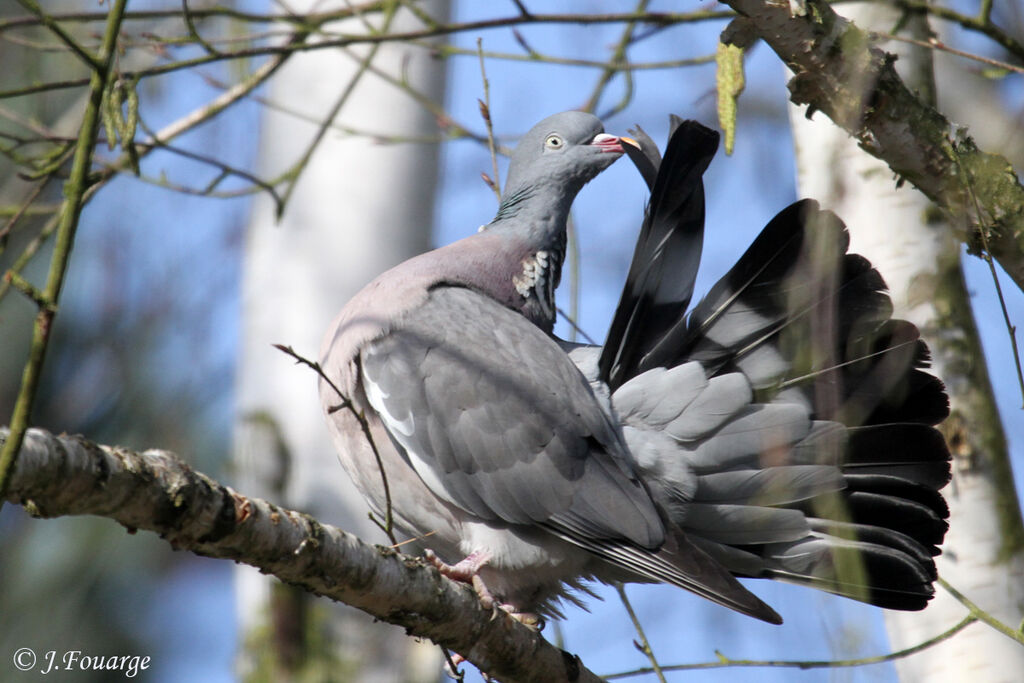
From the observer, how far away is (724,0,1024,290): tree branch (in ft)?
7.20

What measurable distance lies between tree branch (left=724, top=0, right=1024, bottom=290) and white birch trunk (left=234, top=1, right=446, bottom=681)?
2653 mm

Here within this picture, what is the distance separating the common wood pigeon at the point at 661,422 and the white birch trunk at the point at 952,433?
0.18 m

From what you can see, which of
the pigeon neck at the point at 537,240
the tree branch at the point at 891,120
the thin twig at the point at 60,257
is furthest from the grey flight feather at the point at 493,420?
the thin twig at the point at 60,257

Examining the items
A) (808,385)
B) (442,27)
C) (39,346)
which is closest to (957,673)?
(808,385)

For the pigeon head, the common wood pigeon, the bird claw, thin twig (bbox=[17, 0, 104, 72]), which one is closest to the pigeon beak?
the pigeon head

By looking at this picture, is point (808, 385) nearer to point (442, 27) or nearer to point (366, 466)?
point (366, 466)

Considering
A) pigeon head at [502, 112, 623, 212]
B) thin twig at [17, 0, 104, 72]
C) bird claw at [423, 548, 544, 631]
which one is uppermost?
pigeon head at [502, 112, 623, 212]

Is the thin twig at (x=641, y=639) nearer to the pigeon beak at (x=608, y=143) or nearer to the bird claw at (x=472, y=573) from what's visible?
the bird claw at (x=472, y=573)

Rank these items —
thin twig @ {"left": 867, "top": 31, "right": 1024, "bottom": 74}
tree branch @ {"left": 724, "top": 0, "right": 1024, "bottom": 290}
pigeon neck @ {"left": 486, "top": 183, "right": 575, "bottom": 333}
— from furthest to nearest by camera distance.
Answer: pigeon neck @ {"left": 486, "top": 183, "right": 575, "bottom": 333}
thin twig @ {"left": 867, "top": 31, "right": 1024, "bottom": 74}
tree branch @ {"left": 724, "top": 0, "right": 1024, "bottom": 290}

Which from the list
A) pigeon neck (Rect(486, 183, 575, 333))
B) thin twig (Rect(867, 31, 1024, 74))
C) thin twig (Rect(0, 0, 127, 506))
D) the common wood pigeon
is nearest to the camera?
thin twig (Rect(0, 0, 127, 506))

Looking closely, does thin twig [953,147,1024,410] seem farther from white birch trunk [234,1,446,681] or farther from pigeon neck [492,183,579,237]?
white birch trunk [234,1,446,681]

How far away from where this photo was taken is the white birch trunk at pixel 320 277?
4.59m

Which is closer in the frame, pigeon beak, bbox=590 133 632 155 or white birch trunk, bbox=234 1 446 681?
pigeon beak, bbox=590 133 632 155

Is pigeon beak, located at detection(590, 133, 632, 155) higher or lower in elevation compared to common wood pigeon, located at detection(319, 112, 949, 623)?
higher
